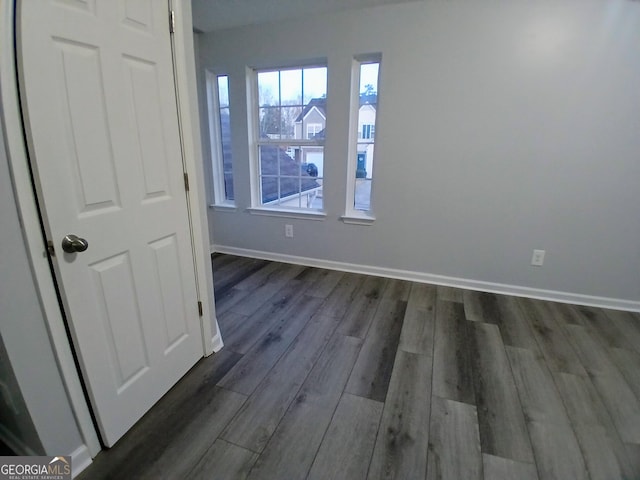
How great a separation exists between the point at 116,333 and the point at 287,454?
87 centimetres

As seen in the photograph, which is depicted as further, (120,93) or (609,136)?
(609,136)

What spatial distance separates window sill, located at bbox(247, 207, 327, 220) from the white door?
1637 mm

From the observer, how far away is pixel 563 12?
6.77ft

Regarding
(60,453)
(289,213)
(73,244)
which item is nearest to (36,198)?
(73,244)

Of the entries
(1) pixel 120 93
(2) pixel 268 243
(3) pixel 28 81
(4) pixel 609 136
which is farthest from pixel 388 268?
(3) pixel 28 81

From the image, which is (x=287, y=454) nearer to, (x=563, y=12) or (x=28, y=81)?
(x=28, y=81)

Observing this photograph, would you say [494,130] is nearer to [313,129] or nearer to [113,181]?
[313,129]

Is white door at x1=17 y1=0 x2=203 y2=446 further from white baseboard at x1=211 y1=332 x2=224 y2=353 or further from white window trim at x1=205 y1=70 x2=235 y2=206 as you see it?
white window trim at x1=205 y1=70 x2=235 y2=206

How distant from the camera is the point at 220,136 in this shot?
332 cm

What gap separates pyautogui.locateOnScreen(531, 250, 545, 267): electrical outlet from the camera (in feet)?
8.14

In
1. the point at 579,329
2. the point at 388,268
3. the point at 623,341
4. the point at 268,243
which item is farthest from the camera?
the point at 268,243

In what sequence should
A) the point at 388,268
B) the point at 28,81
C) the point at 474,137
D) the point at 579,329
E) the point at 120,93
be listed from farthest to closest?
1. the point at 388,268
2. the point at 474,137
3. the point at 579,329
4. the point at 120,93
5. the point at 28,81

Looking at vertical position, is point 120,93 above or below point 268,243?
above

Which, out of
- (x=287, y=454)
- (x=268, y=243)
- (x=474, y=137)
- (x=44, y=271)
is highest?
→ (x=474, y=137)
